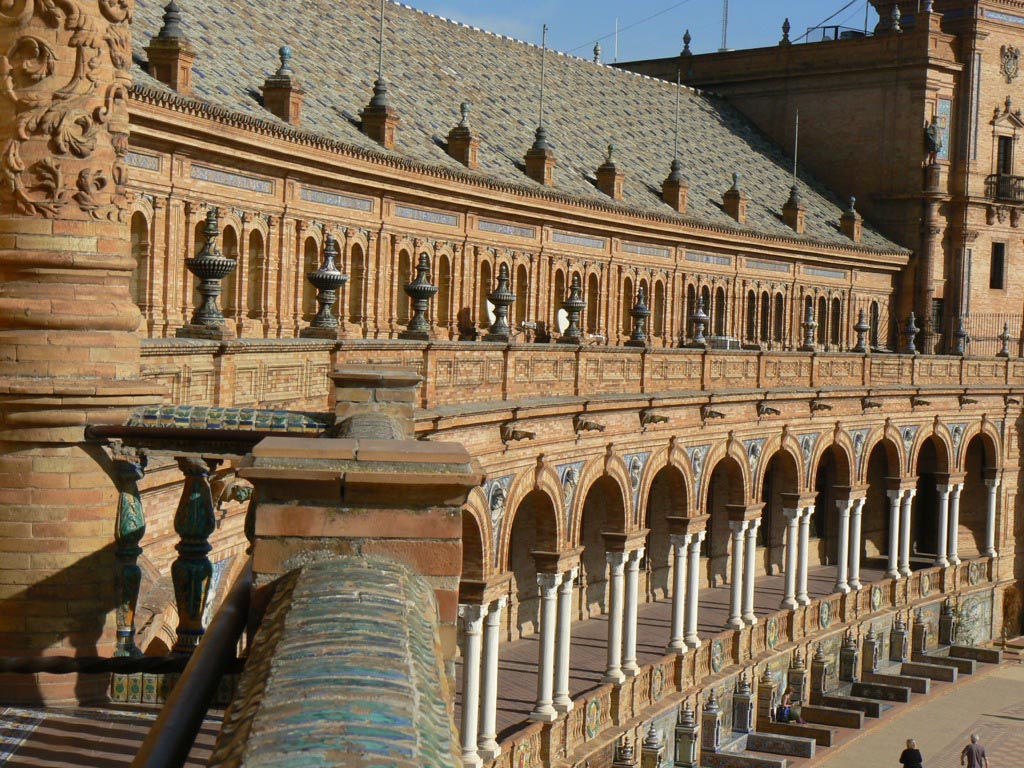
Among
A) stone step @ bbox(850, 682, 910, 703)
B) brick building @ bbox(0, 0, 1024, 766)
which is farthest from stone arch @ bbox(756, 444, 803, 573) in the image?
stone step @ bbox(850, 682, 910, 703)

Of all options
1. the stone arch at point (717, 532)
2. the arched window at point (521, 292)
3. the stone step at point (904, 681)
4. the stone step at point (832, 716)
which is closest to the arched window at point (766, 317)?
the stone arch at point (717, 532)

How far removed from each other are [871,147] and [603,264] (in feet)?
71.2

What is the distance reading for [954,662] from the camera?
45188mm

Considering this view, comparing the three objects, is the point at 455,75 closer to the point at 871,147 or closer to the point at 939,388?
the point at 939,388

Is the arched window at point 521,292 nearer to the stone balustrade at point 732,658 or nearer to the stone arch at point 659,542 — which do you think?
the stone arch at point 659,542

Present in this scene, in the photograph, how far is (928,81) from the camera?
6091 centimetres

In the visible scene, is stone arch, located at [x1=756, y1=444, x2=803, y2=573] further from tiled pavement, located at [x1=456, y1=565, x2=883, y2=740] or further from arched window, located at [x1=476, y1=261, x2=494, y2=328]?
arched window, located at [x1=476, y1=261, x2=494, y2=328]

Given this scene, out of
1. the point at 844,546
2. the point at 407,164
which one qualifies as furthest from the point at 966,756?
the point at 407,164

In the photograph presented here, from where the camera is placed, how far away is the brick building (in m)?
10.5

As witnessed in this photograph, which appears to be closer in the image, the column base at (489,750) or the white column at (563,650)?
the column base at (489,750)

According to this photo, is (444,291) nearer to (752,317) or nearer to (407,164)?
(407,164)

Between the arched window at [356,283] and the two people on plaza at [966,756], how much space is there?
14.4 metres

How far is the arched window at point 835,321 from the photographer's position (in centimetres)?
5791

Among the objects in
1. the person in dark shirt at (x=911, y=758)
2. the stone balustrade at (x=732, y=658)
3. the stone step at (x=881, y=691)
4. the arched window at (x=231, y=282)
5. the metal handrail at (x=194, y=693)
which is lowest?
the stone step at (x=881, y=691)
